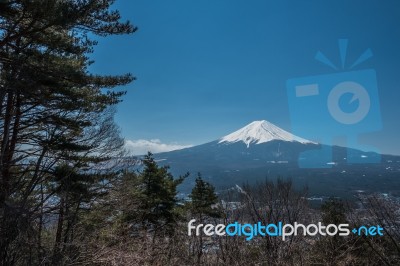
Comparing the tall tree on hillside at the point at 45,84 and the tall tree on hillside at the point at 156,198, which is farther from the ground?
the tall tree on hillside at the point at 45,84

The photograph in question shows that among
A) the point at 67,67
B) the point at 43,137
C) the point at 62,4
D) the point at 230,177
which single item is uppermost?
the point at 62,4

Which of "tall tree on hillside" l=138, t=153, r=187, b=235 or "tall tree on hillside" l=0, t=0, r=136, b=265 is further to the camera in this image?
"tall tree on hillside" l=138, t=153, r=187, b=235

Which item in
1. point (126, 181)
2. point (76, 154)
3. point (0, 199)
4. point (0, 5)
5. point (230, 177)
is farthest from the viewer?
point (230, 177)

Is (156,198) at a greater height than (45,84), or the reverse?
(45,84)

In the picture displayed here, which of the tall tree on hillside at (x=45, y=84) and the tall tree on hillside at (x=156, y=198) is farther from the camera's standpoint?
the tall tree on hillside at (x=156, y=198)

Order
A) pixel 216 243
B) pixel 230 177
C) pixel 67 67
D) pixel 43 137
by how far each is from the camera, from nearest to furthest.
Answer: pixel 67 67, pixel 43 137, pixel 216 243, pixel 230 177

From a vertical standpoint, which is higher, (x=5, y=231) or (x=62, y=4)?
(x=62, y=4)

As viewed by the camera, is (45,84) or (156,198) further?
(156,198)

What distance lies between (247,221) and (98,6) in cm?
1647

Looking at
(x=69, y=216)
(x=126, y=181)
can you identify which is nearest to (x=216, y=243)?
(x=126, y=181)

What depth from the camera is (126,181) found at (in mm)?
14117

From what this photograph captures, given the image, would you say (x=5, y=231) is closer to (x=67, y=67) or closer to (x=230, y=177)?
(x=67, y=67)

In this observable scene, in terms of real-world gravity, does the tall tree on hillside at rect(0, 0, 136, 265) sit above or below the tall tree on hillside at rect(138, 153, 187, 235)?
above

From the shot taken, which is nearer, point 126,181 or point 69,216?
point 69,216
